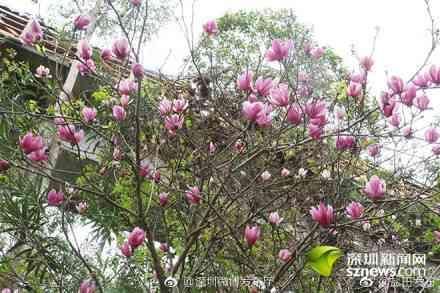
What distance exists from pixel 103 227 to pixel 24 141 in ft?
2.74

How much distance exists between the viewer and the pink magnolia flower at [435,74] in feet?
4.93

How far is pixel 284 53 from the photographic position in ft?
5.23

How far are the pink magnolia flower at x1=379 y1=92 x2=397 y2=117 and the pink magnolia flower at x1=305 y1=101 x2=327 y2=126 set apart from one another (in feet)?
0.75

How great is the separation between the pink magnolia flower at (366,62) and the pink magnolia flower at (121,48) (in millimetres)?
955

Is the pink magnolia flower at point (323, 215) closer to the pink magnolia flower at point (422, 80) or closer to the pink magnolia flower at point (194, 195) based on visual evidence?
the pink magnolia flower at point (194, 195)

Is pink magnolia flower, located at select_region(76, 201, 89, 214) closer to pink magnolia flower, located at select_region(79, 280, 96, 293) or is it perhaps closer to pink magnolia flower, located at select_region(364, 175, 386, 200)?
pink magnolia flower, located at select_region(79, 280, 96, 293)

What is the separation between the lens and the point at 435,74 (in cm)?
151

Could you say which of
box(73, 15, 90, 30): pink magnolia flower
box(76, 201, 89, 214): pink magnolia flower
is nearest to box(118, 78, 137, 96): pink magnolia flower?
box(73, 15, 90, 30): pink magnolia flower

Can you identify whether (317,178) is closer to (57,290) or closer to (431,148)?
(431,148)

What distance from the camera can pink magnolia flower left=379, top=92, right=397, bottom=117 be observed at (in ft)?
4.96

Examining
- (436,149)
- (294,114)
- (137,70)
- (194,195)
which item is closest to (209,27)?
(137,70)

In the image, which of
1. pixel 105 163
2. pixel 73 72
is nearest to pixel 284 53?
pixel 105 163

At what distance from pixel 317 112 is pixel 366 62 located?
0.41 metres

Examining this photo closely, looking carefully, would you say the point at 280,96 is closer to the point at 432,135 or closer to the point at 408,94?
the point at 408,94
